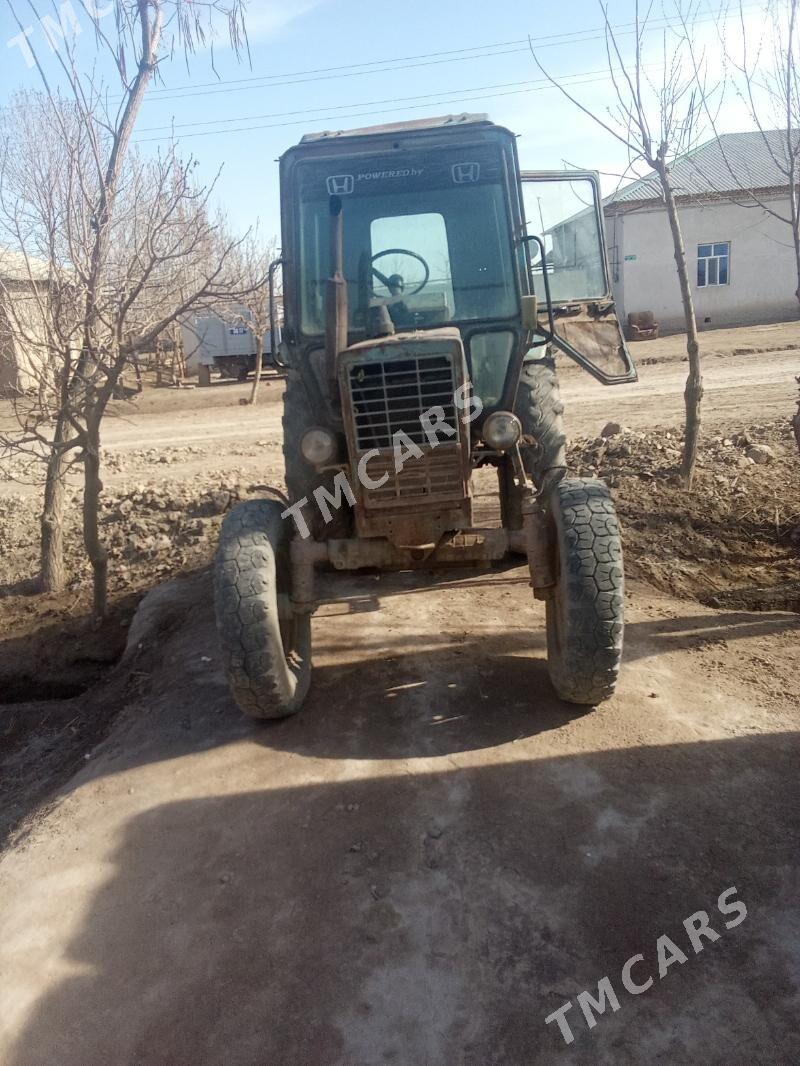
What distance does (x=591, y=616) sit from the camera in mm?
3730

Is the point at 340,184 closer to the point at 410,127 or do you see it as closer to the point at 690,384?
the point at 410,127

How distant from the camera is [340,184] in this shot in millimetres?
4625

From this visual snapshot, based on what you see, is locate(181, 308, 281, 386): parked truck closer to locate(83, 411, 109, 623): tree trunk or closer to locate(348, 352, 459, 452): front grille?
locate(83, 411, 109, 623): tree trunk

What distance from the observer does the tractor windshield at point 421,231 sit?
4559 millimetres

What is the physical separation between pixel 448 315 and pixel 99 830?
10.5 feet

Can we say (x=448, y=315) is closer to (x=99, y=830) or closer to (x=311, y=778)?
(x=311, y=778)

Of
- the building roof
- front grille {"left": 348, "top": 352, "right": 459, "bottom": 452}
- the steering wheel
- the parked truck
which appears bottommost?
front grille {"left": 348, "top": 352, "right": 459, "bottom": 452}

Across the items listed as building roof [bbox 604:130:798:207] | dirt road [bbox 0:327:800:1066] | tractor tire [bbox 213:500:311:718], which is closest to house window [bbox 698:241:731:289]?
building roof [bbox 604:130:798:207]

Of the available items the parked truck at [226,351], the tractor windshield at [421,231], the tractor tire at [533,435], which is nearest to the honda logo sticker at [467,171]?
the tractor windshield at [421,231]

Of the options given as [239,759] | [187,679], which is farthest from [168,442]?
[239,759]

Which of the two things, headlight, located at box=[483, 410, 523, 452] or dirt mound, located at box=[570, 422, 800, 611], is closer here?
headlight, located at box=[483, 410, 523, 452]

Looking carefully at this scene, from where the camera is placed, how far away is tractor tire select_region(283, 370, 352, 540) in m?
4.73

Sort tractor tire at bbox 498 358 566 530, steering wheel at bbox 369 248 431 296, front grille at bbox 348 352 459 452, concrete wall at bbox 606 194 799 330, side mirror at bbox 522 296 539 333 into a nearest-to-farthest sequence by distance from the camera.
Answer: front grille at bbox 348 352 459 452 → side mirror at bbox 522 296 539 333 → steering wheel at bbox 369 248 431 296 → tractor tire at bbox 498 358 566 530 → concrete wall at bbox 606 194 799 330

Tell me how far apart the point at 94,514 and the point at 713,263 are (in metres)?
26.0
